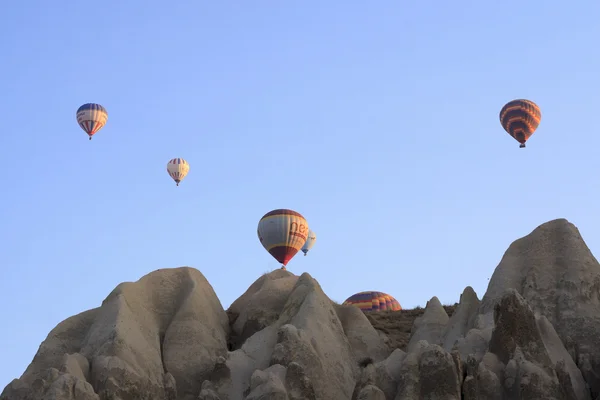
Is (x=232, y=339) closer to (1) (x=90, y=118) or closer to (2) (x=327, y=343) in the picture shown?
(2) (x=327, y=343)

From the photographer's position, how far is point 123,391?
1124 inches

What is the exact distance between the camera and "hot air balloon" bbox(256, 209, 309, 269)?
170 feet

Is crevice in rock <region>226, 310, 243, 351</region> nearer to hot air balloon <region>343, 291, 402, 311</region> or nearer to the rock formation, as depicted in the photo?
the rock formation

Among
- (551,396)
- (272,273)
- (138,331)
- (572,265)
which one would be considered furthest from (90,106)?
(551,396)

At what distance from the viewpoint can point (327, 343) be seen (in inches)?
1218

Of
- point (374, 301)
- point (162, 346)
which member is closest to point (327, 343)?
point (162, 346)

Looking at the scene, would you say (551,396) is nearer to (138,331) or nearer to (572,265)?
(572,265)

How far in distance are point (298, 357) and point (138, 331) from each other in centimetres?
538

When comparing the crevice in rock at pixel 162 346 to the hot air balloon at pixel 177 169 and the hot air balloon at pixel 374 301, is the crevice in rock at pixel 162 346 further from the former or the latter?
the hot air balloon at pixel 177 169

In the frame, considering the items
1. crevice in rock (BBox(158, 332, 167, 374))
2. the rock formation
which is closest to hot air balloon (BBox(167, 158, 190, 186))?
the rock formation

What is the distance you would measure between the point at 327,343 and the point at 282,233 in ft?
69.1

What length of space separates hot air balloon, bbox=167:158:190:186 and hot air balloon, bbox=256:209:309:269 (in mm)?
19142

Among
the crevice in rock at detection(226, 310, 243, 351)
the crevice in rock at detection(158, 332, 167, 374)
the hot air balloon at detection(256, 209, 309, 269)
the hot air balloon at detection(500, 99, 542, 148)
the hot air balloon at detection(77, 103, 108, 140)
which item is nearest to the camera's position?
the crevice in rock at detection(158, 332, 167, 374)

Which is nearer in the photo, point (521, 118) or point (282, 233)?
point (282, 233)
